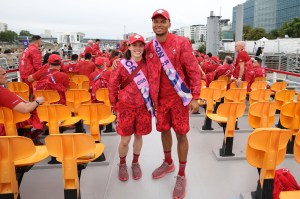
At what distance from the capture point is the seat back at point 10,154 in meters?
1.95

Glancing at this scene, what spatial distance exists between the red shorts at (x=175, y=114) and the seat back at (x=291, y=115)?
1433mm

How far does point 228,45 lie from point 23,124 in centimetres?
2872

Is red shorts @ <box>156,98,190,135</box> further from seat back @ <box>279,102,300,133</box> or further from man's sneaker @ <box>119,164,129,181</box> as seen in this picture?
seat back @ <box>279,102,300,133</box>

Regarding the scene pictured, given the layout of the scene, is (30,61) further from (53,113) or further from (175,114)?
(175,114)

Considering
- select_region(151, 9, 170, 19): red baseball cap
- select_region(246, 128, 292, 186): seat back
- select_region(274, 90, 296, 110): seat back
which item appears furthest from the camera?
select_region(274, 90, 296, 110): seat back

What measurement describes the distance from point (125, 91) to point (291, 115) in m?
2.13

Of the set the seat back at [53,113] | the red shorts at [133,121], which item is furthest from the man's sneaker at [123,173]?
the seat back at [53,113]

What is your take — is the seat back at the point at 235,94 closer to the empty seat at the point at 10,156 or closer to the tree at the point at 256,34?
the empty seat at the point at 10,156

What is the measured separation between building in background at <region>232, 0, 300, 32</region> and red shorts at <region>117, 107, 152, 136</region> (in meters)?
76.3

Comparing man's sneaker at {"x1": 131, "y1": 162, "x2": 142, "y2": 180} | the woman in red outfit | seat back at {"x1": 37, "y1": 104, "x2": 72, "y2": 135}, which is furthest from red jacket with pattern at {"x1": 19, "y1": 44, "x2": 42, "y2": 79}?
man's sneaker at {"x1": 131, "y1": 162, "x2": 142, "y2": 180}

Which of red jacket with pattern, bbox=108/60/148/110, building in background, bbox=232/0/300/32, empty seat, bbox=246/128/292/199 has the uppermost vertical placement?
building in background, bbox=232/0/300/32

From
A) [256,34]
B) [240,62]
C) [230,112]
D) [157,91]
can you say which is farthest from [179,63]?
[256,34]

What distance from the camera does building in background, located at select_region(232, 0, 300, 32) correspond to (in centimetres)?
7719

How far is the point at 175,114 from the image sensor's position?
2.70m
